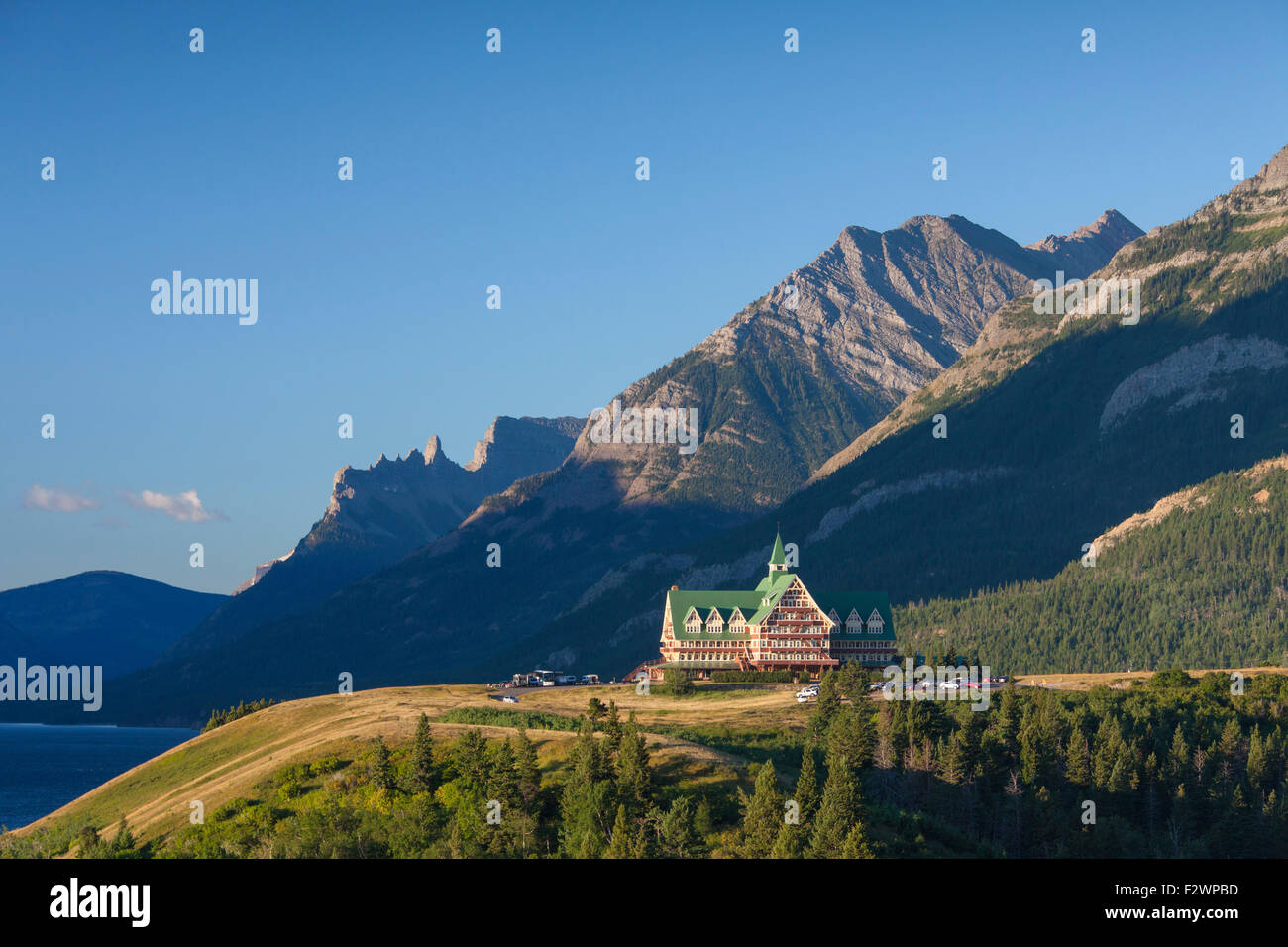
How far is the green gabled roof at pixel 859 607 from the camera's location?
634 ft

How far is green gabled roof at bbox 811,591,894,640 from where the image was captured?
634 ft

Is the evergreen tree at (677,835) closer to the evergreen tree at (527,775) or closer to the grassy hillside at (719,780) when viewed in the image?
the grassy hillside at (719,780)

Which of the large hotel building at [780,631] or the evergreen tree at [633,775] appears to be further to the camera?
the large hotel building at [780,631]

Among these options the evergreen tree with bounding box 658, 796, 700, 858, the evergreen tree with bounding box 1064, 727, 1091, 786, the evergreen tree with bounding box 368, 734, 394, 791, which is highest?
the evergreen tree with bounding box 368, 734, 394, 791

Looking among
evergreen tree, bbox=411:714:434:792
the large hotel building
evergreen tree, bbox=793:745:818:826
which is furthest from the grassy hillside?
the large hotel building

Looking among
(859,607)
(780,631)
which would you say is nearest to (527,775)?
(780,631)

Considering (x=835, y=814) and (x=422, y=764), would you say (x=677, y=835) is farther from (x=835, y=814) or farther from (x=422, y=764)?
(x=422, y=764)

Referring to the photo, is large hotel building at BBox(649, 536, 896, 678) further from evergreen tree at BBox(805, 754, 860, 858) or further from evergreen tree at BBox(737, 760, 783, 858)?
evergreen tree at BBox(737, 760, 783, 858)

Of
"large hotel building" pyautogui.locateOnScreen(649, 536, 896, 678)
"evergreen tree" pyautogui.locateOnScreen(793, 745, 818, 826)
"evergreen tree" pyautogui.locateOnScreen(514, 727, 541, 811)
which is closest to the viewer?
"evergreen tree" pyautogui.locateOnScreen(793, 745, 818, 826)

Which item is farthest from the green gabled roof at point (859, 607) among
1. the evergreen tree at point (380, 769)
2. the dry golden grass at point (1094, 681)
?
the evergreen tree at point (380, 769)

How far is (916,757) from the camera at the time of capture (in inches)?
4729
